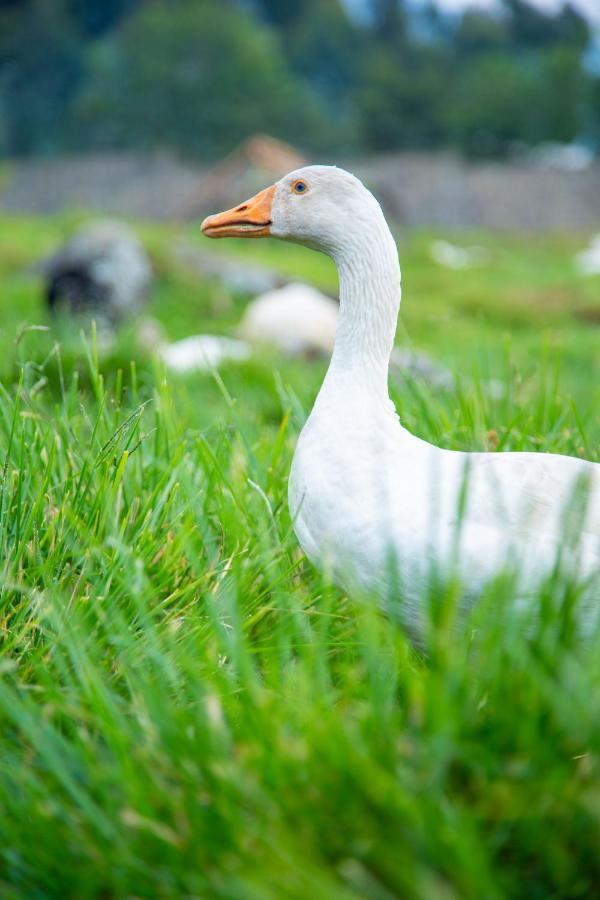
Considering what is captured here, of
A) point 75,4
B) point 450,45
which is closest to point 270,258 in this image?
point 75,4

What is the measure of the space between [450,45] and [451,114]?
22.7 ft

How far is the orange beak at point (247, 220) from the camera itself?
1.80 m

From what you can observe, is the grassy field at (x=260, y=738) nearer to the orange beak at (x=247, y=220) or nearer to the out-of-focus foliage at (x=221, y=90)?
the orange beak at (x=247, y=220)

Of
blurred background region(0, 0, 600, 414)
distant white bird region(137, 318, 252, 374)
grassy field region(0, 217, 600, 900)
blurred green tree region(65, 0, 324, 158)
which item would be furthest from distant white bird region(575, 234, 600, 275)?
blurred green tree region(65, 0, 324, 158)

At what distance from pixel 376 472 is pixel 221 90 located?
2751cm

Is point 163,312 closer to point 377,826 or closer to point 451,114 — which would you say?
point 377,826

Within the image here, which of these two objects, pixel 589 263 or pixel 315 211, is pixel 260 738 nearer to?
pixel 315 211

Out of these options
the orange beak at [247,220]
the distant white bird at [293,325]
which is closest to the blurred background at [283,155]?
the distant white bird at [293,325]

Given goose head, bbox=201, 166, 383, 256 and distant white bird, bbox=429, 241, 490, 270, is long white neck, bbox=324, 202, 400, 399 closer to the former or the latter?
goose head, bbox=201, 166, 383, 256

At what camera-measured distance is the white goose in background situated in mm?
1410

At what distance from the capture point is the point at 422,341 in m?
6.97

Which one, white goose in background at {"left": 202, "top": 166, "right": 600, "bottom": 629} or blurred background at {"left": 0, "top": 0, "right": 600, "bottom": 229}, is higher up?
blurred background at {"left": 0, "top": 0, "right": 600, "bottom": 229}

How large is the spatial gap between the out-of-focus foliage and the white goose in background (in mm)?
24740

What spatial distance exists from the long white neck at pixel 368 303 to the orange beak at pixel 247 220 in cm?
18
